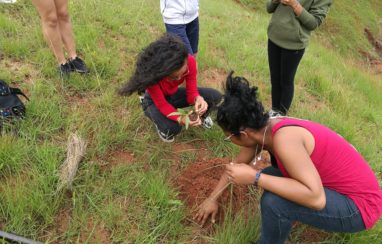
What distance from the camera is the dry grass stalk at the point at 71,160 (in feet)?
7.37

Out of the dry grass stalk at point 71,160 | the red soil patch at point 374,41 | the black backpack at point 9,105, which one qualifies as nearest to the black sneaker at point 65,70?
the black backpack at point 9,105

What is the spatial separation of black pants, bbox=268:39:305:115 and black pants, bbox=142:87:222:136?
621mm

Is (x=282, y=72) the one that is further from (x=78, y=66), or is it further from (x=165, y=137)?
(x=78, y=66)

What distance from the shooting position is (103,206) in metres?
2.25

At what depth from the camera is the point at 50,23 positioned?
9.99 ft

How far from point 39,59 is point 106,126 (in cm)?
120

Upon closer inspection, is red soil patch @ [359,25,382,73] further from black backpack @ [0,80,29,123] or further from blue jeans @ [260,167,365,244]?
black backpack @ [0,80,29,123]

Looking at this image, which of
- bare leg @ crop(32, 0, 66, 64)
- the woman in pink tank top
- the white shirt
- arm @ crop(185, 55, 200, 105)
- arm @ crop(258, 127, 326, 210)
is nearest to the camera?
arm @ crop(258, 127, 326, 210)

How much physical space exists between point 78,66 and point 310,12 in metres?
2.17

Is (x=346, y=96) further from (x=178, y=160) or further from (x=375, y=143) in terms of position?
(x=178, y=160)

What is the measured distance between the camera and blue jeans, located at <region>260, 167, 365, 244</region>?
1850 mm

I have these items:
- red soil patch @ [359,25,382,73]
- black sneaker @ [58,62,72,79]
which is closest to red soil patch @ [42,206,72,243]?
black sneaker @ [58,62,72,79]

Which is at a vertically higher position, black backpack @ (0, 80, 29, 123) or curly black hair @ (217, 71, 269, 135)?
curly black hair @ (217, 71, 269, 135)

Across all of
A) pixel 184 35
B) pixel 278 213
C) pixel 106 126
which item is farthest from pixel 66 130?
pixel 278 213
